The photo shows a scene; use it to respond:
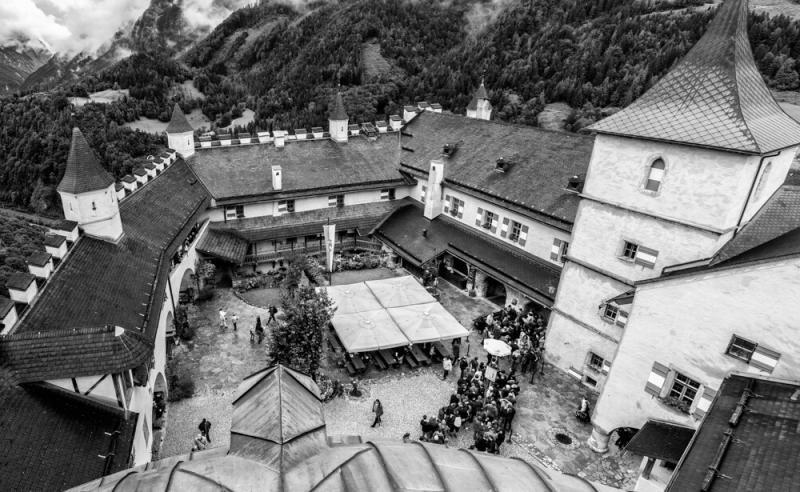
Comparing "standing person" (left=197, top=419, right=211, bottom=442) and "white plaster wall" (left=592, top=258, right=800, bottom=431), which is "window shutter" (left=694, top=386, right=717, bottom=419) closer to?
"white plaster wall" (left=592, top=258, right=800, bottom=431)

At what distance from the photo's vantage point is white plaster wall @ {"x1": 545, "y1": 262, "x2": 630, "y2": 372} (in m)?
22.3

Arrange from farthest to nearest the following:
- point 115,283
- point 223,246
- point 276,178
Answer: point 276,178
point 223,246
point 115,283

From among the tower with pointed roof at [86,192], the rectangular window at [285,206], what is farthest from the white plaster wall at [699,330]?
the rectangular window at [285,206]

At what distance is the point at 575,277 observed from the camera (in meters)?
23.2

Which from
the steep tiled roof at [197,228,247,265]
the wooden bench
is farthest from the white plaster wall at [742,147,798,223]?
the steep tiled roof at [197,228,247,265]

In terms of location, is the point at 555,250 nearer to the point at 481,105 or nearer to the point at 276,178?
the point at 276,178

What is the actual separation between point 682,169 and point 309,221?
25580mm

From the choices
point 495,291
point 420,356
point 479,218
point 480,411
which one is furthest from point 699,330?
point 479,218

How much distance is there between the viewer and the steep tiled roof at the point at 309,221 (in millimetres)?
34281

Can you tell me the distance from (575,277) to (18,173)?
106614mm

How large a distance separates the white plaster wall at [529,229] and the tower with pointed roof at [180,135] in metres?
21.2

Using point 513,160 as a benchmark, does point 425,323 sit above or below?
below

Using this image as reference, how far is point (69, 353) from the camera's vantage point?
1381 cm

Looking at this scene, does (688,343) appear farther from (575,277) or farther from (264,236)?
(264,236)
